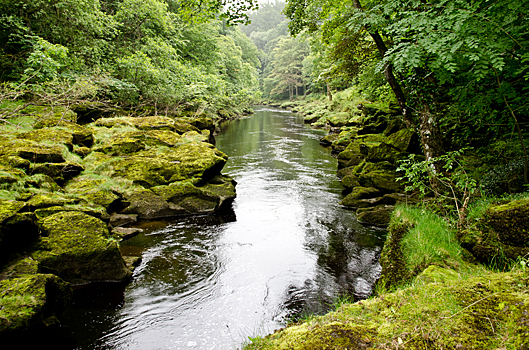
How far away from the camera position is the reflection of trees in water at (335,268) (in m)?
4.75

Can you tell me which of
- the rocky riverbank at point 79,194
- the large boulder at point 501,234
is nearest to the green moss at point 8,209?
the rocky riverbank at point 79,194

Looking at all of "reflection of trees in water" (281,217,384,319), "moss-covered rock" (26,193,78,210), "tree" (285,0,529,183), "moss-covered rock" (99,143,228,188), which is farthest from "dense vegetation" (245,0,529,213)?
"moss-covered rock" (26,193,78,210)

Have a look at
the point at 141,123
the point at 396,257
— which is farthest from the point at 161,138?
the point at 396,257

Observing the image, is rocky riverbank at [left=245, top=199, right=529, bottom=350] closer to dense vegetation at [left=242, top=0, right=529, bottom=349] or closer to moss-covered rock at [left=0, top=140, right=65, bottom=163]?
dense vegetation at [left=242, top=0, right=529, bottom=349]

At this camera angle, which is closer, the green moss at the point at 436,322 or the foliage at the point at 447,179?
the green moss at the point at 436,322

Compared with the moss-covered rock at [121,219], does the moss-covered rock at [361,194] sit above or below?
above

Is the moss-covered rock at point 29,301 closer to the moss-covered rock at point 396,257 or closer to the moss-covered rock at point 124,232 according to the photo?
the moss-covered rock at point 124,232

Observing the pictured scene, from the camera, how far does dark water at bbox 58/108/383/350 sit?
4.13m

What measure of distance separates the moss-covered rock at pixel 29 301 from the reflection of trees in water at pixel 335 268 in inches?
138

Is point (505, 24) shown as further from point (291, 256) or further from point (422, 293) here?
point (291, 256)

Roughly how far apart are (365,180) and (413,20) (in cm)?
615

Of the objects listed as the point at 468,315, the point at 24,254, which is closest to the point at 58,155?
the point at 24,254

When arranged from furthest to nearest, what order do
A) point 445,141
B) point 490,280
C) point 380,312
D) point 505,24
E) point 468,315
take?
point 445,141
point 505,24
point 380,312
point 490,280
point 468,315

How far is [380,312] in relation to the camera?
2.44 meters
